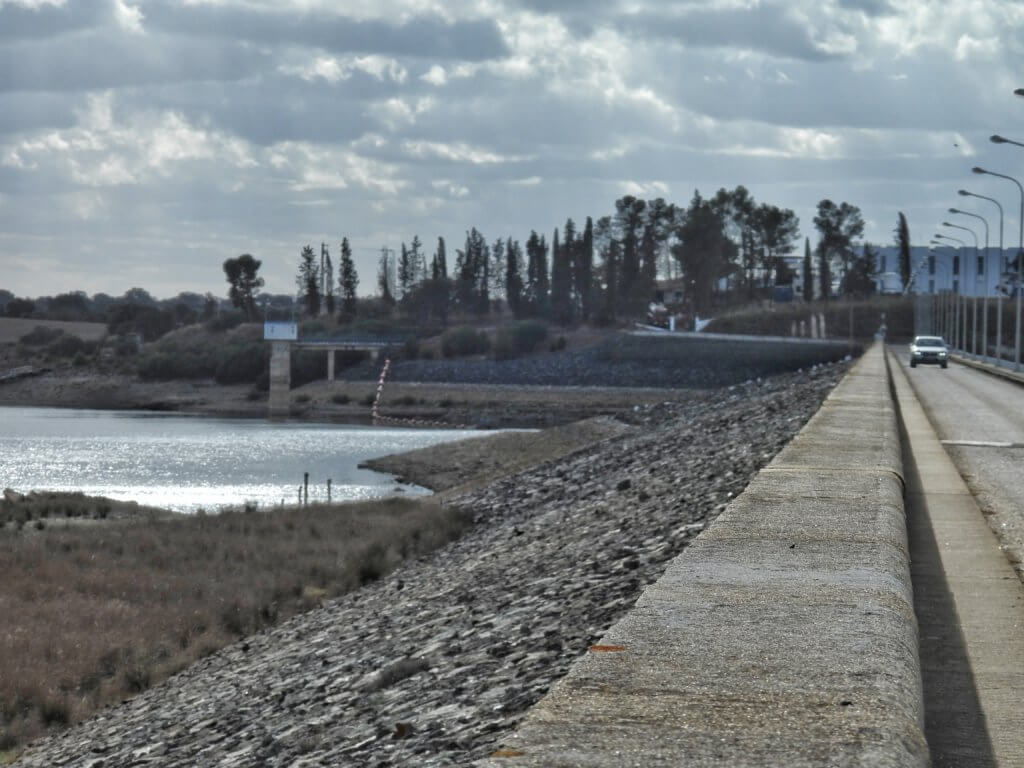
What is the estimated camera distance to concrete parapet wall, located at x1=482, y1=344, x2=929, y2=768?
520 cm

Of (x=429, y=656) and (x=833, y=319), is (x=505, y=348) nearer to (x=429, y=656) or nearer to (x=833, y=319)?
(x=833, y=319)

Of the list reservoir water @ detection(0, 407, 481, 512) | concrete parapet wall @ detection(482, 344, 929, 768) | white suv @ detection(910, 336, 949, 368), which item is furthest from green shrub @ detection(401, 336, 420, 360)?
concrete parapet wall @ detection(482, 344, 929, 768)

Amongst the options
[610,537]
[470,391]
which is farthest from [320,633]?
[470,391]

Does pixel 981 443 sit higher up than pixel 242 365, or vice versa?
pixel 981 443

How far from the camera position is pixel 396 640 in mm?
13555

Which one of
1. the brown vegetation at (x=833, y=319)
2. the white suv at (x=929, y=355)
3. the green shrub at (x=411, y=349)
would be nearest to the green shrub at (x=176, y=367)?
the green shrub at (x=411, y=349)

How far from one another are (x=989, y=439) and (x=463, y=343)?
146501mm

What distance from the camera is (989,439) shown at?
2789cm

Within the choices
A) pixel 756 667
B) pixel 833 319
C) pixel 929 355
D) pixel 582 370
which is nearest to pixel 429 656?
pixel 756 667

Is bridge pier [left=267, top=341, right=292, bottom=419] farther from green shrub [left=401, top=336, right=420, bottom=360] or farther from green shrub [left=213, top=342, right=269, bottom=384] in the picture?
green shrub [left=401, top=336, right=420, bottom=360]

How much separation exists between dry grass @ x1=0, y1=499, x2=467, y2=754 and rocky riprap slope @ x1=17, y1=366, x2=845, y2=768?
1098 mm

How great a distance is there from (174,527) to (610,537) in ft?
63.1

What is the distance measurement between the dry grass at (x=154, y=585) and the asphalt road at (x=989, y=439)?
10088 millimetres

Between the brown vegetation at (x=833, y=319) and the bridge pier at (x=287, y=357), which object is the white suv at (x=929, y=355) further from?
the brown vegetation at (x=833, y=319)
